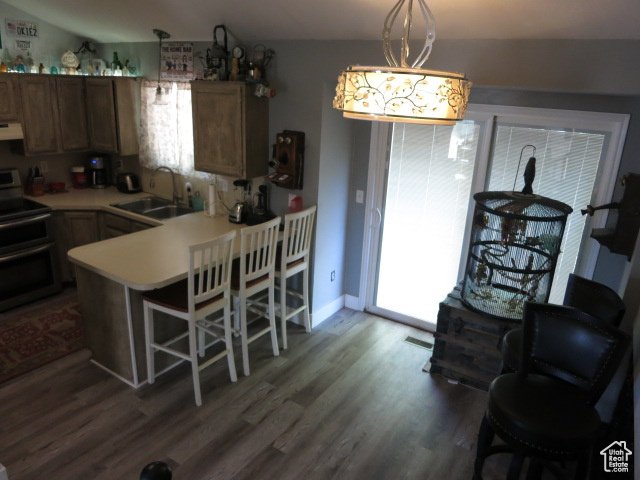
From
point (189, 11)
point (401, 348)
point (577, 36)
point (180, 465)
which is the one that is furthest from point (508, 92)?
point (180, 465)

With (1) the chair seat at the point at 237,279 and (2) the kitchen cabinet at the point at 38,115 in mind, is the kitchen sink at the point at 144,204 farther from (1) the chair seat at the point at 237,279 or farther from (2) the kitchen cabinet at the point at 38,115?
(1) the chair seat at the point at 237,279

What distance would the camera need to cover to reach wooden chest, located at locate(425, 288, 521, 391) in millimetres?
3016

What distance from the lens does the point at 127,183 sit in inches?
186

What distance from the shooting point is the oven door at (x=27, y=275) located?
3.94 metres

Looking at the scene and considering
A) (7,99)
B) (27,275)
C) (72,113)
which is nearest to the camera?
(7,99)

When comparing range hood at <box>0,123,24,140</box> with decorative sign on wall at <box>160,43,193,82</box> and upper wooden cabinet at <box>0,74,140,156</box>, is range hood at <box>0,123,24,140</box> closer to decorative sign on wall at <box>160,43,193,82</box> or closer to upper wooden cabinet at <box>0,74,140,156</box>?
upper wooden cabinet at <box>0,74,140,156</box>

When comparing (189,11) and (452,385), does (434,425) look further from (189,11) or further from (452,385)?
(189,11)

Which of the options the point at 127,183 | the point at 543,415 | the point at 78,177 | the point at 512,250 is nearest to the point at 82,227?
the point at 127,183

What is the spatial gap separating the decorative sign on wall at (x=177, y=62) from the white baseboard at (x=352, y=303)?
252 centimetres

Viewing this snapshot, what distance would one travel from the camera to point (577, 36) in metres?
2.41

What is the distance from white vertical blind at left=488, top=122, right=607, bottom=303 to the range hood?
4.09m

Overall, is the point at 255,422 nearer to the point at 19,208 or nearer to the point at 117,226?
the point at 117,226

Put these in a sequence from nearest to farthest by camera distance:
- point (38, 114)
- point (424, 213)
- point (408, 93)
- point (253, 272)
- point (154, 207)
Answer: point (408, 93) → point (253, 272) → point (424, 213) → point (38, 114) → point (154, 207)

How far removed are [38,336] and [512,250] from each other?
3645mm
